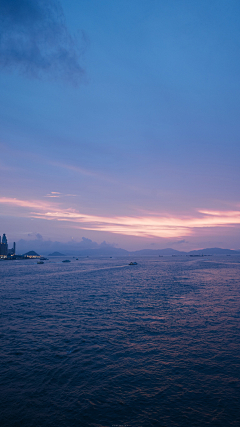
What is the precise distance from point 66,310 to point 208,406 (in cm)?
3058

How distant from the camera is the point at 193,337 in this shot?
27.3 meters

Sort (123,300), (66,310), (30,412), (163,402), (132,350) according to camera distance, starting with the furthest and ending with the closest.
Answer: (123,300), (66,310), (132,350), (163,402), (30,412)

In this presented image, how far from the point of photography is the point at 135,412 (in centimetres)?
1468

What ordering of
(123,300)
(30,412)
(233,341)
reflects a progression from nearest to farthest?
(30,412), (233,341), (123,300)

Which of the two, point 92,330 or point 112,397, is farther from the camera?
point 92,330

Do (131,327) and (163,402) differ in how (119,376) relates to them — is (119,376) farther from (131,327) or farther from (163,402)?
(131,327)

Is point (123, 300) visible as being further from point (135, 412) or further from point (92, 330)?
point (135, 412)

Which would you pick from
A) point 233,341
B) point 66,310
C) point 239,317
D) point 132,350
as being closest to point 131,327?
point 132,350

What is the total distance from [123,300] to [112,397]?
3458 cm

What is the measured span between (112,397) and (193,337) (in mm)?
14639

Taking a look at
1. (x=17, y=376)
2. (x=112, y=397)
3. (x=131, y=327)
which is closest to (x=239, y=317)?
(x=131, y=327)

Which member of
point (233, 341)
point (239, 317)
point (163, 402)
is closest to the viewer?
point (163, 402)

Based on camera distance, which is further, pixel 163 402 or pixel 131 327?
pixel 131 327

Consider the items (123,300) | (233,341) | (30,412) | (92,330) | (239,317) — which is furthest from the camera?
(123,300)
